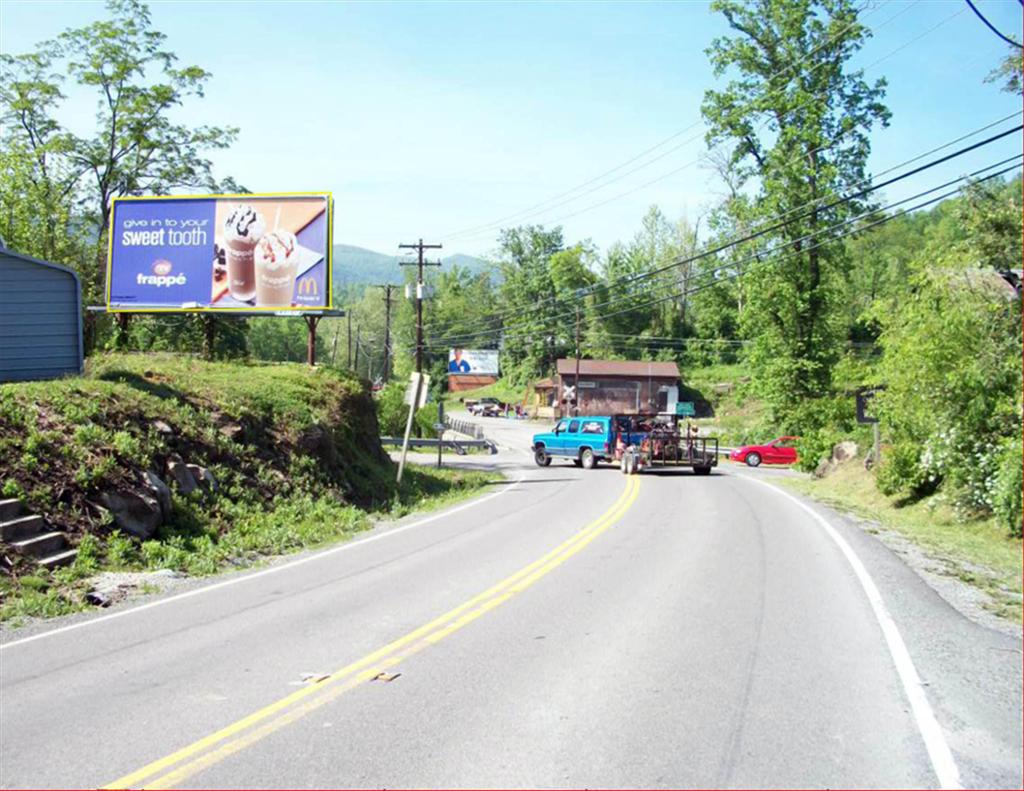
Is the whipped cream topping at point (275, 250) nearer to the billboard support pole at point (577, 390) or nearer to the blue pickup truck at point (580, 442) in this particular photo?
the blue pickup truck at point (580, 442)

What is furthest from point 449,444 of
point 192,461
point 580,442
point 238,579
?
point 238,579

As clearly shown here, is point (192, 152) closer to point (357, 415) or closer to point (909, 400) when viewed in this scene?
point (357, 415)

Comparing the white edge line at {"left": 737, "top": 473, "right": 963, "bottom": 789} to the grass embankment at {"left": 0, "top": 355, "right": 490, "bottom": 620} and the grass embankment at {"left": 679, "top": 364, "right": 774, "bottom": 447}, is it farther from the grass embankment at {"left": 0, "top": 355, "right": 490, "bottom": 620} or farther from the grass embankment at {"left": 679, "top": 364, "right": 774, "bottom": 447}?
the grass embankment at {"left": 679, "top": 364, "right": 774, "bottom": 447}

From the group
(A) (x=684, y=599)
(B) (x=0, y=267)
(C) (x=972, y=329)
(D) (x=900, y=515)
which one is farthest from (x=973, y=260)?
(B) (x=0, y=267)

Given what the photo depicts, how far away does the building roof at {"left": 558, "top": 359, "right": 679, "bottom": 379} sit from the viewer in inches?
3356

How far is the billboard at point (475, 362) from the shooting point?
11612 centimetres

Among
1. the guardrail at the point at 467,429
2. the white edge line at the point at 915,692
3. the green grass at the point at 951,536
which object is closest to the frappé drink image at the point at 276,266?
the green grass at the point at 951,536

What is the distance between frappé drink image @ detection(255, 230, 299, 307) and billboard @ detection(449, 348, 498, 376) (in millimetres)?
91144

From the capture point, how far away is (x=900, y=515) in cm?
1911

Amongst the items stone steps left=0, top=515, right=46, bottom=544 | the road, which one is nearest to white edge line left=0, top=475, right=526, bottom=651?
the road

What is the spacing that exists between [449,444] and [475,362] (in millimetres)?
73084

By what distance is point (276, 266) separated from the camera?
80.9ft

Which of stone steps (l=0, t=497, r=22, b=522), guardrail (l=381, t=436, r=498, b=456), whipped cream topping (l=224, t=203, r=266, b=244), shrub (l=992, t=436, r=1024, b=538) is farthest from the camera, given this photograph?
guardrail (l=381, t=436, r=498, b=456)

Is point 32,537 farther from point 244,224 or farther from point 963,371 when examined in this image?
point 244,224
